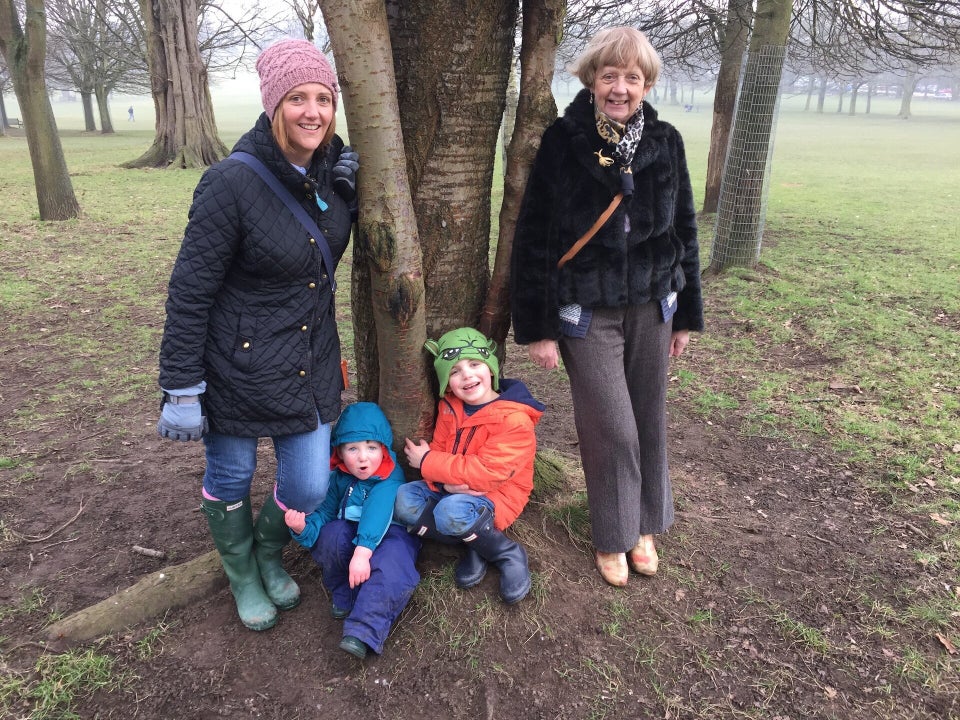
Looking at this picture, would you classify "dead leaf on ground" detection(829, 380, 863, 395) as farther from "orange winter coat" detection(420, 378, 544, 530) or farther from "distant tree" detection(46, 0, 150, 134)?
"distant tree" detection(46, 0, 150, 134)

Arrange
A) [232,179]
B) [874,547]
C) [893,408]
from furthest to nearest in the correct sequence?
[893,408] < [874,547] < [232,179]

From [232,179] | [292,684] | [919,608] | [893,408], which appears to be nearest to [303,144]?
[232,179]

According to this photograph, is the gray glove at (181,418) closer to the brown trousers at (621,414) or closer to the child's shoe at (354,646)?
the child's shoe at (354,646)

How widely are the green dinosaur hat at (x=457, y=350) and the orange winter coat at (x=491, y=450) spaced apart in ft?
0.38

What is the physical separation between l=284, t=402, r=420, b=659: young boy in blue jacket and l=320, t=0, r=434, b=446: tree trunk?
0.21 meters

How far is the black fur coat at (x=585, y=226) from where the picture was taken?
2385mm

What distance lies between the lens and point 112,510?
3.35 meters

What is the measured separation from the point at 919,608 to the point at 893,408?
2077mm

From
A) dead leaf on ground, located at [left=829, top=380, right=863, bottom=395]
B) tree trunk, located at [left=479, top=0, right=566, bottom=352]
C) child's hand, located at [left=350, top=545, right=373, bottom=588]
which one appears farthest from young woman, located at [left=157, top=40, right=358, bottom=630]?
dead leaf on ground, located at [left=829, top=380, right=863, bottom=395]

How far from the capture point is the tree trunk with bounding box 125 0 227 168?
1772cm

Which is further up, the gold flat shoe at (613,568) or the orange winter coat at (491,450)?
the orange winter coat at (491,450)

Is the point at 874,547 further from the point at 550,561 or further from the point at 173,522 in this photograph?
the point at 173,522

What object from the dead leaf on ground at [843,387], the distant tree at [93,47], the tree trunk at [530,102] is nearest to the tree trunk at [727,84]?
the dead leaf on ground at [843,387]

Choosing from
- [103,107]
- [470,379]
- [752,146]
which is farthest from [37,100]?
[103,107]
